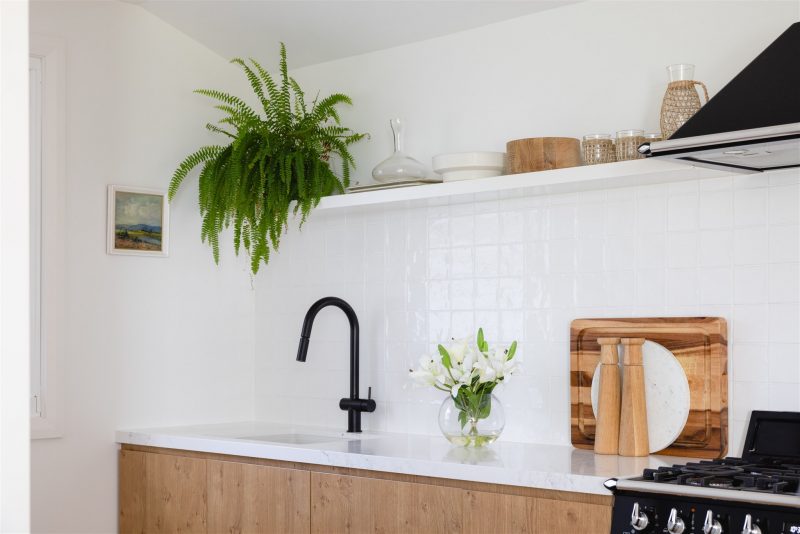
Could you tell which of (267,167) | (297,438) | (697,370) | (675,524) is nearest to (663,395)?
(697,370)

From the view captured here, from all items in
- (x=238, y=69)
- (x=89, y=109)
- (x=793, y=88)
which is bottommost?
(x=793, y=88)

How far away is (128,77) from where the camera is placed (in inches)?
142

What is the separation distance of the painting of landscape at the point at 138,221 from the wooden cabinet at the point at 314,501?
0.76 meters

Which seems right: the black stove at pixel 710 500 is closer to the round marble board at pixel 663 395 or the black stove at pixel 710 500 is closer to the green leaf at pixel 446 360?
the round marble board at pixel 663 395

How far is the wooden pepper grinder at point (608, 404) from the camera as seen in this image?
2.74 meters

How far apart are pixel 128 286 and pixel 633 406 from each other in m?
1.91

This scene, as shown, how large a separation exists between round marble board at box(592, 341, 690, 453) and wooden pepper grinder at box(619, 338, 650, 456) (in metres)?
0.06

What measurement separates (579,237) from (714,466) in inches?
35.6

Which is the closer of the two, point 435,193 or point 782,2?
point 782,2

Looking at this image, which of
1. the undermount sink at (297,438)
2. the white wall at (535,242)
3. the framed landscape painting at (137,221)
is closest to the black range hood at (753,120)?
the white wall at (535,242)

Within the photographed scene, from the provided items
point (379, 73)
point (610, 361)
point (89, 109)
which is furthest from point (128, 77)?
point (610, 361)
